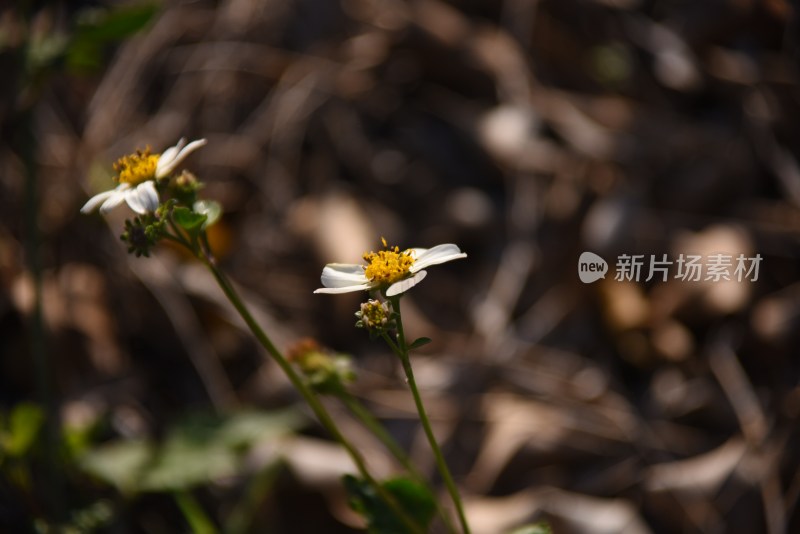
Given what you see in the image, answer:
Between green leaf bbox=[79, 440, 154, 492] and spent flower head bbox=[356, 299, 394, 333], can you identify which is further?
green leaf bbox=[79, 440, 154, 492]

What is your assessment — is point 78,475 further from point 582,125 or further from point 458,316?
point 582,125

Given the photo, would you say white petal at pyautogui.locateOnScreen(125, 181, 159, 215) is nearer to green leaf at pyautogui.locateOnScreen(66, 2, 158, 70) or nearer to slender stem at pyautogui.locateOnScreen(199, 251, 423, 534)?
slender stem at pyautogui.locateOnScreen(199, 251, 423, 534)

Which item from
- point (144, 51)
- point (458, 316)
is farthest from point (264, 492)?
point (144, 51)

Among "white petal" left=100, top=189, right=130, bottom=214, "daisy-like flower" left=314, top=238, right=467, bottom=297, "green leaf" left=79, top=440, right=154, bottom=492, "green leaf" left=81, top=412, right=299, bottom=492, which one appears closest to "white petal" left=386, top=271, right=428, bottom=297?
"daisy-like flower" left=314, top=238, right=467, bottom=297

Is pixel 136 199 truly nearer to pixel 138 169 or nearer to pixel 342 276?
pixel 138 169

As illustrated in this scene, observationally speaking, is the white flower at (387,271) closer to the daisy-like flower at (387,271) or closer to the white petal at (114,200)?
the daisy-like flower at (387,271)

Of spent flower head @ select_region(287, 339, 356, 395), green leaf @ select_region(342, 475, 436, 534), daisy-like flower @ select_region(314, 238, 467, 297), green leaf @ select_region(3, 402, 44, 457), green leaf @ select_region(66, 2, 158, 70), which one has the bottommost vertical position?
green leaf @ select_region(3, 402, 44, 457)

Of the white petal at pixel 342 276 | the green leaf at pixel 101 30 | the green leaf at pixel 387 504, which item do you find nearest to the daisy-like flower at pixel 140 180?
the white petal at pixel 342 276
